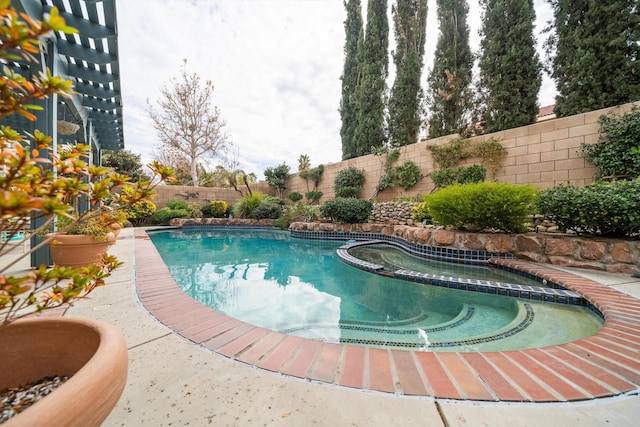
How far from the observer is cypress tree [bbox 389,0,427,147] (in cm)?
1127

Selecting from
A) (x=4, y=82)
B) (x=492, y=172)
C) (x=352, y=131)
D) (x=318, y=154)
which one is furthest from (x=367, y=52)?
(x=4, y=82)

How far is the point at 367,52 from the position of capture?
12148 millimetres

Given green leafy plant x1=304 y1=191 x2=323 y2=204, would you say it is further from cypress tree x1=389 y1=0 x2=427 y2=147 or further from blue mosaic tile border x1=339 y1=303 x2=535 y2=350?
blue mosaic tile border x1=339 y1=303 x2=535 y2=350

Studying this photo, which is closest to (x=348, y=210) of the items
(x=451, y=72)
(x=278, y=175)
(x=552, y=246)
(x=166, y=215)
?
(x=552, y=246)

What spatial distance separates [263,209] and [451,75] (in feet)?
33.3

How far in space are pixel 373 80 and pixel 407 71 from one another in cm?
157

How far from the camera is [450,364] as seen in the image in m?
1.37

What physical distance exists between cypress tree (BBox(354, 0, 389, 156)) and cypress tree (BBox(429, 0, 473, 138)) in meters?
2.30

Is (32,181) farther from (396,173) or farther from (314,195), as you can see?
(314,195)

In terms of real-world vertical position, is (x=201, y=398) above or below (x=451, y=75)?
below

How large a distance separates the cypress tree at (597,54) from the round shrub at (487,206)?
18.4 feet

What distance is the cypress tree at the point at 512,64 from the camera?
8.25 meters

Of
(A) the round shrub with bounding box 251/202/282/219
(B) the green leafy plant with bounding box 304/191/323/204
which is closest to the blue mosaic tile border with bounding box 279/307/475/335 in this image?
(A) the round shrub with bounding box 251/202/282/219

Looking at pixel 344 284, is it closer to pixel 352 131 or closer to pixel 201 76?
pixel 352 131
